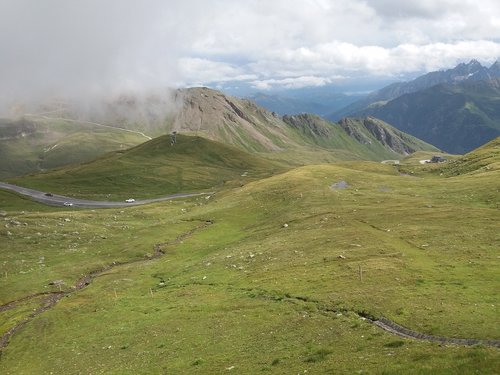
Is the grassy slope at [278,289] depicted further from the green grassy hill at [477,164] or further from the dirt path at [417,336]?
the green grassy hill at [477,164]

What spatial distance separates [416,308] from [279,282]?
1917 cm

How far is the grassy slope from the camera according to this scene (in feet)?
112

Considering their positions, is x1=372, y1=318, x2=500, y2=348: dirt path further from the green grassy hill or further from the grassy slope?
the green grassy hill

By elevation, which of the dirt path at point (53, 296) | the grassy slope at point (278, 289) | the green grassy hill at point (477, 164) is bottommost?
the dirt path at point (53, 296)

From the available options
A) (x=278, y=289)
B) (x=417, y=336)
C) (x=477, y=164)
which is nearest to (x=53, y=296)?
(x=278, y=289)

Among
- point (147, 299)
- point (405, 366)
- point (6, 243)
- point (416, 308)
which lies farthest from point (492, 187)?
point (6, 243)

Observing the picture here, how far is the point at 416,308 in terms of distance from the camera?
3956 cm

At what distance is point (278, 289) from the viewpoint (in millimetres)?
52344

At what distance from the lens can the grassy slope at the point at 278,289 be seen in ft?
112

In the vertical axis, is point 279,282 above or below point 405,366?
below

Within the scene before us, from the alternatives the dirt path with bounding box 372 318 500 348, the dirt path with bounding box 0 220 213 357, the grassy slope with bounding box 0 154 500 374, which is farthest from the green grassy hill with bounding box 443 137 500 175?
the dirt path with bounding box 372 318 500 348

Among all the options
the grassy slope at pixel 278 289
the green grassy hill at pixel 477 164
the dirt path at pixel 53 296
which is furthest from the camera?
the green grassy hill at pixel 477 164

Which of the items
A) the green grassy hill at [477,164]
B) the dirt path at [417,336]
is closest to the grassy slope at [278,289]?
the dirt path at [417,336]

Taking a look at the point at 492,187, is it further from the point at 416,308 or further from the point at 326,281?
the point at 416,308
